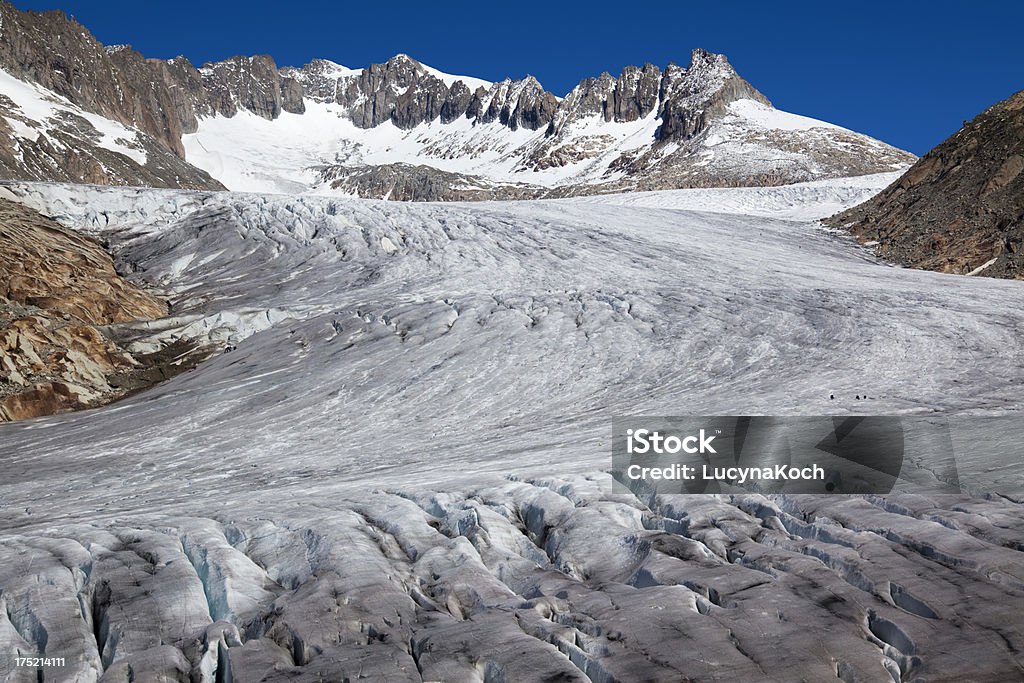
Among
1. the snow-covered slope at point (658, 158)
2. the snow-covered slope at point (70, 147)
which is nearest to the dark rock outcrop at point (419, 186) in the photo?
the snow-covered slope at point (658, 158)

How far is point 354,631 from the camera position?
6.75 meters

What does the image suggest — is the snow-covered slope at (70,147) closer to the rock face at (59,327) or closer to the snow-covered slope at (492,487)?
the rock face at (59,327)

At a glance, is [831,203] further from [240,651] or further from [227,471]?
[240,651]

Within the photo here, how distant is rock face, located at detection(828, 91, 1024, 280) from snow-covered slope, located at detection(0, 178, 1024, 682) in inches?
178

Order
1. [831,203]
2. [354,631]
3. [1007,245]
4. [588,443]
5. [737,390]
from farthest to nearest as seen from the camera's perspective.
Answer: [831,203], [1007,245], [737,390], [588,443], [354,631]

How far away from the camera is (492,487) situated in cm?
963

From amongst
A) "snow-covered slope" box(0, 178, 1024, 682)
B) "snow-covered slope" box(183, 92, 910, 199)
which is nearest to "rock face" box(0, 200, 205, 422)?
"snow-covered slope" box(0, 178, 1024, 682)

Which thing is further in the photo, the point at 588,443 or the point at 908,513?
the point at 588,443

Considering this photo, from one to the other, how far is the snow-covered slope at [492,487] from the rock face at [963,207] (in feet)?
14.8

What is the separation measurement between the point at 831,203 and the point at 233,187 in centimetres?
16481

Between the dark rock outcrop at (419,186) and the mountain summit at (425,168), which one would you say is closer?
the mountain summit at (425,168)

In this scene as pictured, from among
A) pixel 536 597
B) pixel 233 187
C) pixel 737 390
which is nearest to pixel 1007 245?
pixel 737 390

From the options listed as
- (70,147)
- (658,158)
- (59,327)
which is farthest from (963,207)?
(658,158)

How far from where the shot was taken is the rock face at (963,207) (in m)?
25.8
